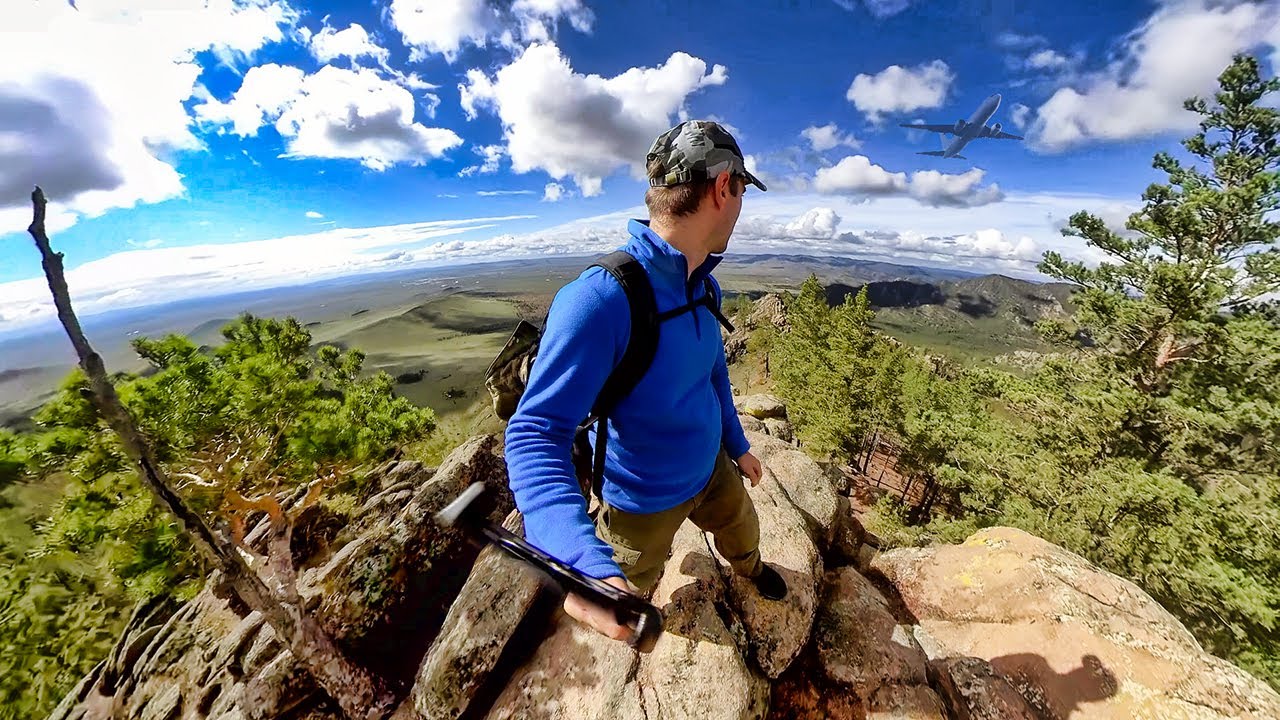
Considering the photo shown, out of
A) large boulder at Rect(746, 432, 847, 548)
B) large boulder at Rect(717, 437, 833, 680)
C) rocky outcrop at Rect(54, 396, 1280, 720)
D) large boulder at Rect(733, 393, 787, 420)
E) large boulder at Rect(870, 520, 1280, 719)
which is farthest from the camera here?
large boulder at Rect(733, 393, 787, 420)

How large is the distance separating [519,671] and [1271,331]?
18.5 m

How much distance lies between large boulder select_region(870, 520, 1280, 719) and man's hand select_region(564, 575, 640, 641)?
738 centimetres

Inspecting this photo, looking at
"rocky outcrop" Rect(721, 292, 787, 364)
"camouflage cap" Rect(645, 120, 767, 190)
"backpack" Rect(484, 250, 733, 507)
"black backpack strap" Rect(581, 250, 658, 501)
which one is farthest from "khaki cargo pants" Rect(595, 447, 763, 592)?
"rocky outcrop" Rect(721, 292, 787, 364)

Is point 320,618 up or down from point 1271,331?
down

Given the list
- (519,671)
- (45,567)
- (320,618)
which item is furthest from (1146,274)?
(45,567)

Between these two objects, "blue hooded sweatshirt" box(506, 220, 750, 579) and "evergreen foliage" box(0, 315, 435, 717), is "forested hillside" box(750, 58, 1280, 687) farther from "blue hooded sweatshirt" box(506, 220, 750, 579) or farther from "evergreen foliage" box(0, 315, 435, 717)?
"evergreen foliage" box(0, 315, 435, 717)

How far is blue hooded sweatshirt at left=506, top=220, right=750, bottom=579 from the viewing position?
6.53 feet

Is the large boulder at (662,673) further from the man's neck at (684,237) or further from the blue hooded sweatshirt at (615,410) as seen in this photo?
the man's neck at (684,237)

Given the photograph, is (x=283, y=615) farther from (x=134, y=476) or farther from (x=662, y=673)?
→ (x=662, y=673)

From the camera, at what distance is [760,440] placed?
12.4 metres

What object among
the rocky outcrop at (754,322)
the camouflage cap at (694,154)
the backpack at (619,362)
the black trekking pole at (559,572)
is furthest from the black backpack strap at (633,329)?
the rocky outcrop at (754,322)

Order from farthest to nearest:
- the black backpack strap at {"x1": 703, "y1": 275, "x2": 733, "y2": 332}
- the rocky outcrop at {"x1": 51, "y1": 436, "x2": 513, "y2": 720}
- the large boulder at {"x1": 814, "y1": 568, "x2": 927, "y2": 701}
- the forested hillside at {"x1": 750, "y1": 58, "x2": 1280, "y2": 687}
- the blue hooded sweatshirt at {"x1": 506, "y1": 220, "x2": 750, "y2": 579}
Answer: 1. the forested hillside at {"x1": 750, "y1": 58, "x2": 1280, "y2": 687}
2. the rocky outcrop at {"x1": 51, "y1": 436, "x2": 513, "y2": 720}
3. the large boulder at {"x1": 814, "y1": 568, "x2": 927, "y2": 701}
4. the black backpack strap at {"x1": 703, "y1": 275, "x2": 733, "y2": 332}
5. the blue hooded sweatshirt at {"x1": 506, "y1": 220, "x2": 750, "y2": 579}

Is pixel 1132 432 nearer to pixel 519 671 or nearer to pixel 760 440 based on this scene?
pixel 760 440

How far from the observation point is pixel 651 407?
9.07ft
